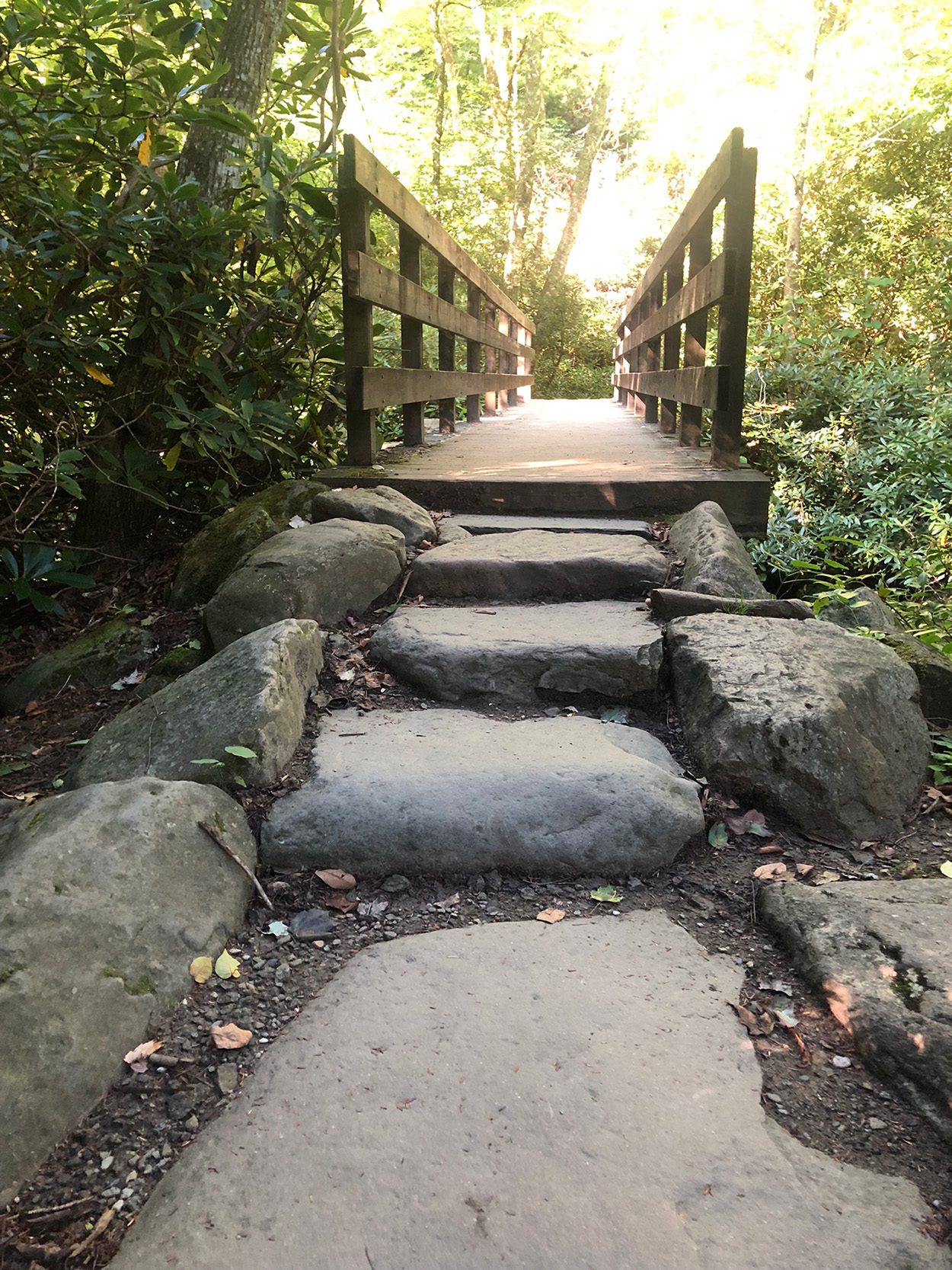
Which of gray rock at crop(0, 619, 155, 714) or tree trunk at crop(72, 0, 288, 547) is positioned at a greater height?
tree trunk at crop(72, 0, 288, 547)

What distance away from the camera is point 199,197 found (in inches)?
145

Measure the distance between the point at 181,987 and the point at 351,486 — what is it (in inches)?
106

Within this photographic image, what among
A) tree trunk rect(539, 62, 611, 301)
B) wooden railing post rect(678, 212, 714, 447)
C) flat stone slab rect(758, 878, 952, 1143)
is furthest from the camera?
tree trunk rect(539, 62, 611, 301)

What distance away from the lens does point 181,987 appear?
1.51 metres

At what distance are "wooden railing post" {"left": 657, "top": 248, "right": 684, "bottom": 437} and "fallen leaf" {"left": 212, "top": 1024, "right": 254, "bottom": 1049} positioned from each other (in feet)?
17.3

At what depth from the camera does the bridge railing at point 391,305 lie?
370 cm

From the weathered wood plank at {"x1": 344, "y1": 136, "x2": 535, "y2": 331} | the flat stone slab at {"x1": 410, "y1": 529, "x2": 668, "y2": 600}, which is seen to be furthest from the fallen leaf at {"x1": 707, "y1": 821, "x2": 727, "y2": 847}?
the weathered wood plank at {"x1": 344, "y1": 136, "x2": 535, "y2": 331}

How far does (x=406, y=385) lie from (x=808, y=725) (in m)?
3.22

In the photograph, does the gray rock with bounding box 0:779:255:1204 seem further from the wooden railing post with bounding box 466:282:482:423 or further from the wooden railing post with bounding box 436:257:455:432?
the wooden railing post with bounding box 466:282:482:423

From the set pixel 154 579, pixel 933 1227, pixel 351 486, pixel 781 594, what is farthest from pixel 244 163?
pixel 933 1227

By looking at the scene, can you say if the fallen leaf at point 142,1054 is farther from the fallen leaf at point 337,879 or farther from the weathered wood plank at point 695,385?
the weathered wood plank at point 695,385

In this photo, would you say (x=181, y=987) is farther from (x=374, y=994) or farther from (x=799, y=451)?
(x=799, y=451)

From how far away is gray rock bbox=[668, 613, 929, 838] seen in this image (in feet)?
6.54

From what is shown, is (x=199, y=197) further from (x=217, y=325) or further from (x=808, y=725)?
(x=808, y=725)
